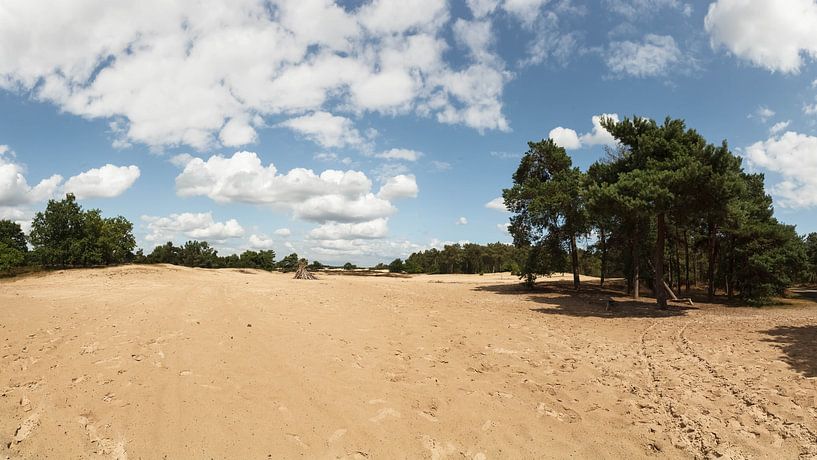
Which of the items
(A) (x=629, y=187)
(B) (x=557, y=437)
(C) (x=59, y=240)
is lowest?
(B) (x=557, y=437)

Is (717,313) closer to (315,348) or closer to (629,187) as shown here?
(629,187)

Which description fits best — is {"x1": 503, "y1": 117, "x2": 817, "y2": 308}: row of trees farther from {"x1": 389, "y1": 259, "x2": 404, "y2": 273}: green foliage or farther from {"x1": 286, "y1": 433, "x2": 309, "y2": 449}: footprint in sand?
{"x1": 389, "y1": 259, "x2": 404, "y2": 273}: green foliage

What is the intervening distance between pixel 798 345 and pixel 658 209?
8.29m

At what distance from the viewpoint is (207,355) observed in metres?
8.38

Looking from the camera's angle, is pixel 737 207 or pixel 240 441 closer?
pixel 240 441

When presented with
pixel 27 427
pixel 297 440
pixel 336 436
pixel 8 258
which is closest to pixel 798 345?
pixel 336 436

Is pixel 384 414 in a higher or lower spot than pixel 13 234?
lower

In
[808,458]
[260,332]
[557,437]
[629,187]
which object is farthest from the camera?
[629,187]

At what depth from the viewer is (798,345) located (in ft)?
35.0

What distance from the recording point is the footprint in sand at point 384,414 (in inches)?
239

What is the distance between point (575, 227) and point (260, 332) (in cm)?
2489

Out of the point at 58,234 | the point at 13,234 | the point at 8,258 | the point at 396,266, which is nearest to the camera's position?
the point at 58,234

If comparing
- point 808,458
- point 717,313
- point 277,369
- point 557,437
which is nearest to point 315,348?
point 277,369

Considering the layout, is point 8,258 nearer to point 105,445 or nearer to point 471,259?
point 105,445
